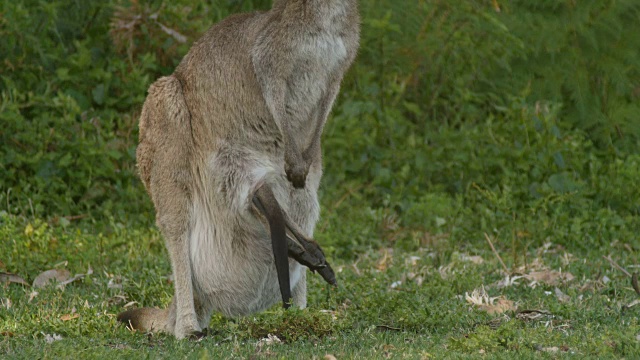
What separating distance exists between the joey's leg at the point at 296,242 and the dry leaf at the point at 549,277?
65.4 inches

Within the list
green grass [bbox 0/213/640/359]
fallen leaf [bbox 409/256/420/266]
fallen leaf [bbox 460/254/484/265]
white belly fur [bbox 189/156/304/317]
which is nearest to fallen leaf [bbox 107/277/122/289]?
green grass [bbox 0/213/640/359]

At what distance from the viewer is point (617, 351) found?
4.66 meters

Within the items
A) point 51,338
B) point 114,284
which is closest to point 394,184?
point 114,284

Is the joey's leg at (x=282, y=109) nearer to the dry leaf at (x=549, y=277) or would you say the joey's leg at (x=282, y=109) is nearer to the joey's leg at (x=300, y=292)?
the joey's leg at (x=300, y=292)

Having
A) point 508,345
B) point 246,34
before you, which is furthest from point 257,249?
point 508,345

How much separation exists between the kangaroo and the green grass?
23cm

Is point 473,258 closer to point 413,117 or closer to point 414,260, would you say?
point 414,260

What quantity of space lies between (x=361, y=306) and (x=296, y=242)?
0.65 metres

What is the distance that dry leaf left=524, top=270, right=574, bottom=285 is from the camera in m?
6.66

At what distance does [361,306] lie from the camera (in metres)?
5.95

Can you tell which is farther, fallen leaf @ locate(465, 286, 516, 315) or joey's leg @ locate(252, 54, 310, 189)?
fallen leaf @ locate(465, 286, 516, 315)

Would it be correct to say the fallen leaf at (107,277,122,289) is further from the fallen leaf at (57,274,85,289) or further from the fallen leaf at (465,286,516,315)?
the fallen leaf at (465,286,516,315)

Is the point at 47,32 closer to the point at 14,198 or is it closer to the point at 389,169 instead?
the point at 14,198

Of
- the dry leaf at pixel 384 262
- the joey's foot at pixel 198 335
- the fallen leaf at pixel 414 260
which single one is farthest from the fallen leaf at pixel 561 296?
the joey's foot at pixel 198 335
